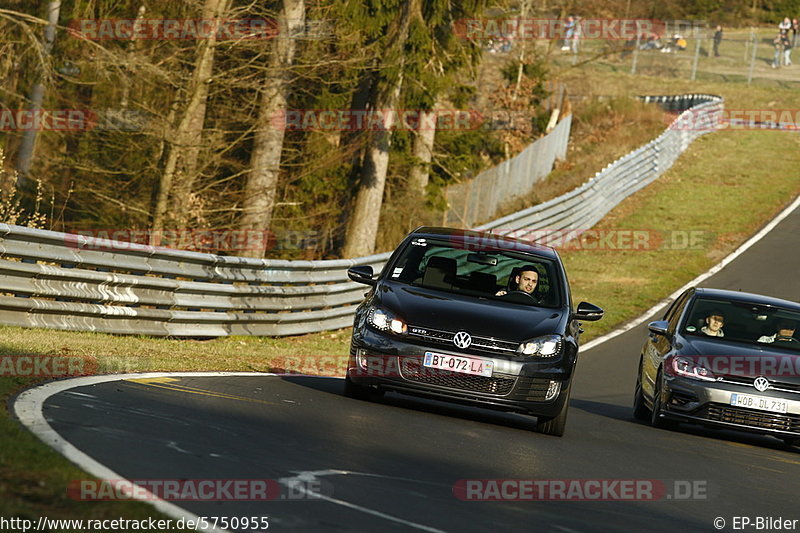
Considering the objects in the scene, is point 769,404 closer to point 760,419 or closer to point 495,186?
point 760,419

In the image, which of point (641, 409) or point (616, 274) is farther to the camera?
point (616, 274)

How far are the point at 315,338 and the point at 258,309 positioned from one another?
1847mm

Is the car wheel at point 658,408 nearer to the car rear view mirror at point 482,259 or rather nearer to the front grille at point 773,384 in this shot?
the front grille at point 773,384

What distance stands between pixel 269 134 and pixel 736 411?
14554 millimetres

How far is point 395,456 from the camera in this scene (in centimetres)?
822

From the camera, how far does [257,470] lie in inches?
273

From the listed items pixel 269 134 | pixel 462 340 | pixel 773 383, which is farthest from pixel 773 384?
pixel 269 134

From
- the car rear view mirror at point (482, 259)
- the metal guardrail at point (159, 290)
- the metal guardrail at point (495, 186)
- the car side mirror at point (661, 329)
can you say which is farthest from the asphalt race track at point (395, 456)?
the metal guardrail at point (495, 186)

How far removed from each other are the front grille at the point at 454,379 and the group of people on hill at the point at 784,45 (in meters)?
64.3

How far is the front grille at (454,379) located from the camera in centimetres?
1041

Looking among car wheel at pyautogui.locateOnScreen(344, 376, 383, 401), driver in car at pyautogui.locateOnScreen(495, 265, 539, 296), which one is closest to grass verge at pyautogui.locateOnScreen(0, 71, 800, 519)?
car wheel at pyautogui.locateOnScreen(344, 376, 383, 401)

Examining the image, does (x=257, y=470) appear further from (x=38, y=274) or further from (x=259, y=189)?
(x=259, y=189)

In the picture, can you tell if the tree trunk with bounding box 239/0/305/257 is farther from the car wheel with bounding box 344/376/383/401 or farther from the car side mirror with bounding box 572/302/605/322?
the car side mirror with bounding box 572/302/605/322

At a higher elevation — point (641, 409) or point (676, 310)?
point (676, 310)
